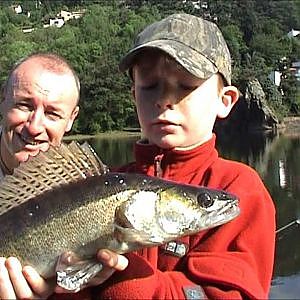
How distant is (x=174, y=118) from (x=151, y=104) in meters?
0.10

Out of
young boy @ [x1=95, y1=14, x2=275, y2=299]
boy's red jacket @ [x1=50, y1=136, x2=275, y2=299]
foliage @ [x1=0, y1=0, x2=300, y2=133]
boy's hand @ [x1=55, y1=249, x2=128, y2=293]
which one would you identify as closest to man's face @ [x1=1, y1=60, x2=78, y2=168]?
young boy @ [x1=95, y1=14, x2=275, y2=299]

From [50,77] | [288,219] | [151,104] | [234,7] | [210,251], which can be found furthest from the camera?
[234,7]

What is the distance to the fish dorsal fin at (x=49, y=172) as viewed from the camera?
2449 mm

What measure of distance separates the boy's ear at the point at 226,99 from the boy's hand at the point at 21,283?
94 cm

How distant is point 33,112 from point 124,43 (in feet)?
242

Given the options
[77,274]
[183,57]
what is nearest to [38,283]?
[77,274]

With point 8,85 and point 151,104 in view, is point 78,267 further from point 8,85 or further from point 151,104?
point 8,85

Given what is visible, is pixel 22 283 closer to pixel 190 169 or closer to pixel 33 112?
pixel 190 169

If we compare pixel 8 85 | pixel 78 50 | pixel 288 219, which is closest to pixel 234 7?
pixel 78 50

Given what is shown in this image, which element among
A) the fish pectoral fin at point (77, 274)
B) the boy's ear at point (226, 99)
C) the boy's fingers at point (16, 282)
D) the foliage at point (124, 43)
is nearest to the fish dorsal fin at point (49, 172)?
the boy's fingers at point (16, 282)

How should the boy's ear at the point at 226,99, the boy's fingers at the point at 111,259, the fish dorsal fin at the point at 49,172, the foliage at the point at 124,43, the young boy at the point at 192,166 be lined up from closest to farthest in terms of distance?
the boy's fingers at the point at 111,259, the young boy at the point at 192,166, the fish dorsal fin at the point at 49,172, the boy's ear at the point at 226,99, the foliage at the point at 124,43

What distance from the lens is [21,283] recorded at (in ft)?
7.68

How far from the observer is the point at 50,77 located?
132 inches

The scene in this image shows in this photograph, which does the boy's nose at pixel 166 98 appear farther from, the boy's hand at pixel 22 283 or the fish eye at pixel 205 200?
the boy's hand at pixel 22 283
